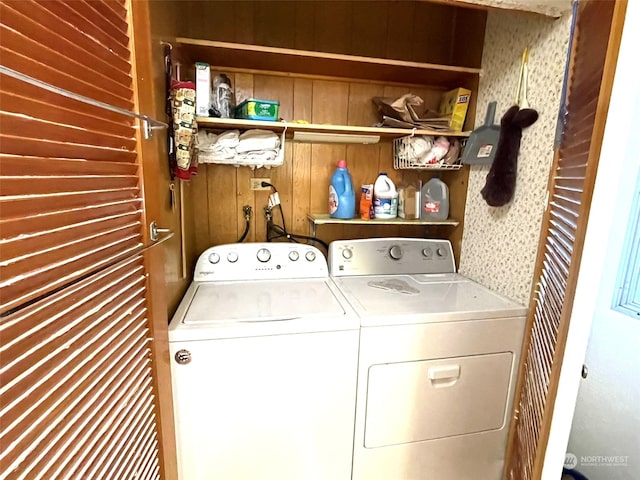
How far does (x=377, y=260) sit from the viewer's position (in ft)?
6.11

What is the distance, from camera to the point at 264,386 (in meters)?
1.29

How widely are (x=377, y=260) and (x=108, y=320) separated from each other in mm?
1335

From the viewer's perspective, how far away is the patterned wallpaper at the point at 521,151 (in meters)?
1.34

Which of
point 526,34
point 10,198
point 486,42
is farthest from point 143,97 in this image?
point 486,42

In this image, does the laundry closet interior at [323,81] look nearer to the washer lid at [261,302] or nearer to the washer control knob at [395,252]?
the washer control knob at [395,252]

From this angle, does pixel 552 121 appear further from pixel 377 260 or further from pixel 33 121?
pixel 33 121

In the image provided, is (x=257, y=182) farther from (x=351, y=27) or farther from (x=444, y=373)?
(x=444, y=373)

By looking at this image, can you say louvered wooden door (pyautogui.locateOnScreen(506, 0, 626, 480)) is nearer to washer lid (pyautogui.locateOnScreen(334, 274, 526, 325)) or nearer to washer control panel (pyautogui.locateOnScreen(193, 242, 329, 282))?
washer lid (pyautogui.locateOnScreen(334, 274, 526, 325))

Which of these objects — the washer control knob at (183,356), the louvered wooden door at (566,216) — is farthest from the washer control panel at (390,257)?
the washer control knob at (183,356)

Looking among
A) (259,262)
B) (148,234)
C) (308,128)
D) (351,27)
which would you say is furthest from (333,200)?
(148,234)

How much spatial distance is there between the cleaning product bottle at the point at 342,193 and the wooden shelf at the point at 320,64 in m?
0.47

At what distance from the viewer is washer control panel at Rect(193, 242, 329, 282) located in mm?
1698

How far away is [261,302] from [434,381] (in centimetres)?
80

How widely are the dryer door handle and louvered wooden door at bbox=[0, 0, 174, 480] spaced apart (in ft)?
3.51
